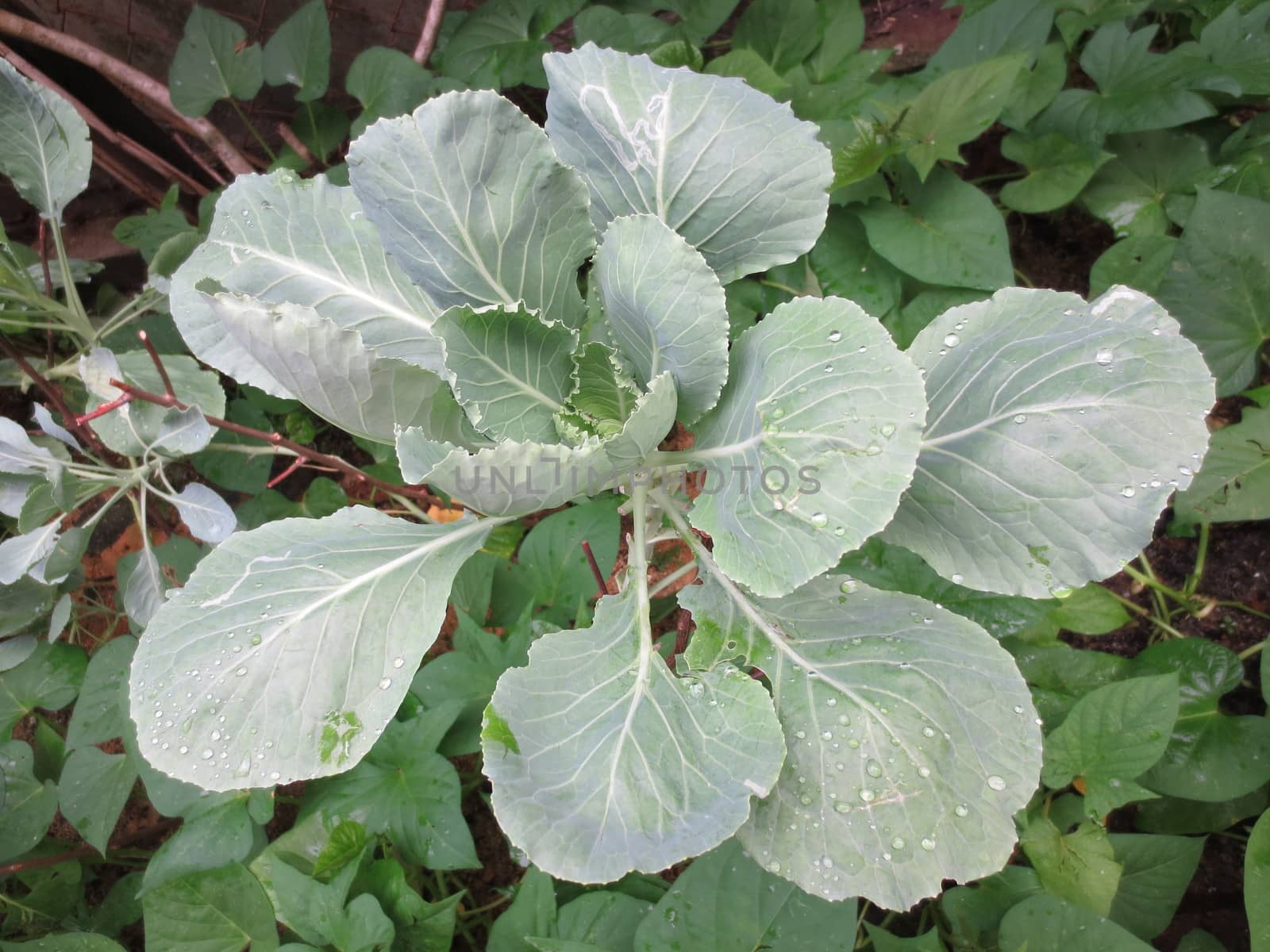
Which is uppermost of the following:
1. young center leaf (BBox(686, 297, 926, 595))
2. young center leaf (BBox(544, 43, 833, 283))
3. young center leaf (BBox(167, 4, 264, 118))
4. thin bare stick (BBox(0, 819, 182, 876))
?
young center leaf (BBox(167, 4, 264, 118))

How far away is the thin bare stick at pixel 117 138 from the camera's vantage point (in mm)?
1654

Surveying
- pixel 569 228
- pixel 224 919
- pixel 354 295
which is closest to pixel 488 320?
pixel 569 228

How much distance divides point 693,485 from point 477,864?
746 millimetres

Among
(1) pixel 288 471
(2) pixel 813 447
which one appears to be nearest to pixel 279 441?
→ (1) pixel 288 471

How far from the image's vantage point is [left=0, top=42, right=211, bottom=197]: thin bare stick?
1.65 m

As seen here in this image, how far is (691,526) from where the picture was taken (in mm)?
1020

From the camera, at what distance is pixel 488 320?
29.4 inches

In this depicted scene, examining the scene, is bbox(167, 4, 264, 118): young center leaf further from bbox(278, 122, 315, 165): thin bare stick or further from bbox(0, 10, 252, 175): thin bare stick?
bbox(278, 122, 315, 165): thin bare stick

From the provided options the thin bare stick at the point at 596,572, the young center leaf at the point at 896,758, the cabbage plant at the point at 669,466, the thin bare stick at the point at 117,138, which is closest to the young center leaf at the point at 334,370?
the cabbage plant at the point at 669,466

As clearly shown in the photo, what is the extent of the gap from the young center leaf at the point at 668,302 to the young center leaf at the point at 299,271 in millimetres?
271

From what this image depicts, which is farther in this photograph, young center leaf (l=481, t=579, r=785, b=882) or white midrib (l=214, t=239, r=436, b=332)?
white midrib (l=214, t=239, r=436, b=332)

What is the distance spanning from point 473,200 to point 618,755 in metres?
0.62

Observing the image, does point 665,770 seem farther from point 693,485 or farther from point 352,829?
point 693,485

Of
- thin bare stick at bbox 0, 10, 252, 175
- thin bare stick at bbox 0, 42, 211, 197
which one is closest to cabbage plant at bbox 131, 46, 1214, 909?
thin bare stick at bbox 0, 10, 252, 175
